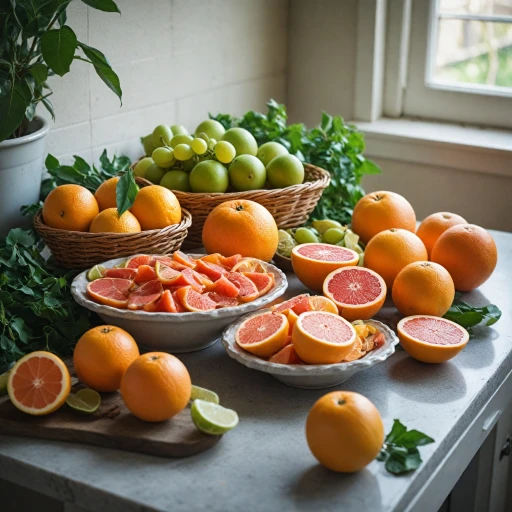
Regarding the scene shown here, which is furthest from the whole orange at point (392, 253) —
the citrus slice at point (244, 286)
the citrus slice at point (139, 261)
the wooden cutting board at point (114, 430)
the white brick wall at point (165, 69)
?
the white brick wall at point (165, 69)

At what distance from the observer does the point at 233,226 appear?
134 centimetres

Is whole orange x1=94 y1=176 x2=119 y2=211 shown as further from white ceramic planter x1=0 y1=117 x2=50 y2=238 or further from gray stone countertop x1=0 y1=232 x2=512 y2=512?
gray stone countertop x1=0 y1=232 x2=512 y2=512

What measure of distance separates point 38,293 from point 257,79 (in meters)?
1.24

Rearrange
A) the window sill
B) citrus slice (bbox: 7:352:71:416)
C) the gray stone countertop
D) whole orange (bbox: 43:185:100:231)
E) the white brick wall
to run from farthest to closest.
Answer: the window sill < the white brick wall < whole orange (bbox: 43:185:100:231) < citrus slice (bbox: 7:352:71:416) < the gray stone countertop

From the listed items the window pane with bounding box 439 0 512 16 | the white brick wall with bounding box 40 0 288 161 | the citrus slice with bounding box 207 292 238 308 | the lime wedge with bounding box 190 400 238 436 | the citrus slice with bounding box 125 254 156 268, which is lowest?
the lime wedge with bounding box 190 400 238 436

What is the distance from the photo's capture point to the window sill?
2.06m

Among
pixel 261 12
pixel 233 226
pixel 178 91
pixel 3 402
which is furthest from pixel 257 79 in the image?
pixel 3 402

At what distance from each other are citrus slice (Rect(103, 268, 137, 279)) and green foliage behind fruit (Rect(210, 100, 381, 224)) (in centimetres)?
61

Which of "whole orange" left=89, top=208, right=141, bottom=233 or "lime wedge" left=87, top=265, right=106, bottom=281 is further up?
"whole orange" left=89, top=208, right=141, bottom=233

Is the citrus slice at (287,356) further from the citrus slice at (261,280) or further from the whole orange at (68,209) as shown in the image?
the whole orange at (68,209)

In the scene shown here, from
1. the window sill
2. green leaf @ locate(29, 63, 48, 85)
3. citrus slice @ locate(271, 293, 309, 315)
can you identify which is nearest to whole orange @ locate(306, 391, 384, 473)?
citrus slice @ locate(271, 293, 309, 315)

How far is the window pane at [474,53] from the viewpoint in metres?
2.15

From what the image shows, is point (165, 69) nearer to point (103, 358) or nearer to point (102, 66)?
point (102, 66)

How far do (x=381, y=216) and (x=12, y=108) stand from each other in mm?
719
